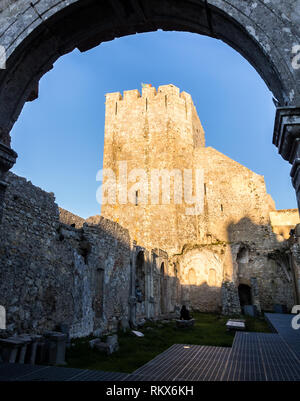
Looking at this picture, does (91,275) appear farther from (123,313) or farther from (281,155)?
(281,155)

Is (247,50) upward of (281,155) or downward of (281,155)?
upward

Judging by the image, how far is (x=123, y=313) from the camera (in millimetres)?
10922

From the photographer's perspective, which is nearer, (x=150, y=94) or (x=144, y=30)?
(x=144, y=30)

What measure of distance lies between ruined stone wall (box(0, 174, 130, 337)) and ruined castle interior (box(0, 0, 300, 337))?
30mm

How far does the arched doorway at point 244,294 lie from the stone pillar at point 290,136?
2091 cm

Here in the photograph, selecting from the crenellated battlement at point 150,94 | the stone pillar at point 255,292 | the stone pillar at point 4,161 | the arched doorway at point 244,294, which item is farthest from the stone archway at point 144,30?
the crenellated battlement at point 150,94

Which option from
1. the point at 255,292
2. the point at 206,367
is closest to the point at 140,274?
the point at 206,367

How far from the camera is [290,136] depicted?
249cm

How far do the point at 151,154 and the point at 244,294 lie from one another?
1313 centimetres

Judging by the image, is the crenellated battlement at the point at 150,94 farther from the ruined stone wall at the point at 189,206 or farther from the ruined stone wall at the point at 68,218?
the ruined stone wall at the point at 68,218

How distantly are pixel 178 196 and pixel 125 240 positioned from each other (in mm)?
12078

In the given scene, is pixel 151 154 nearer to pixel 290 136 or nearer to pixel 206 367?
pixel 206 367

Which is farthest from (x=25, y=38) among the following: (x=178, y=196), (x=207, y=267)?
(x=178, y=196)

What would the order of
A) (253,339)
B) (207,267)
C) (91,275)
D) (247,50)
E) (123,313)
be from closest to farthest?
(247,50) < (253,339) < (91,275) < (123,313) < (207,267)
